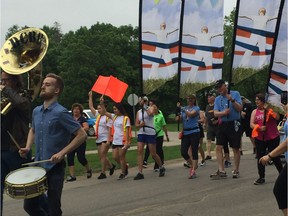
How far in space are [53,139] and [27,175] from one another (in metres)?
0.43

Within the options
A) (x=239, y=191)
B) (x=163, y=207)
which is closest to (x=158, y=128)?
(x=239, y=191)

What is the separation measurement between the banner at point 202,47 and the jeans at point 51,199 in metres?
6.04

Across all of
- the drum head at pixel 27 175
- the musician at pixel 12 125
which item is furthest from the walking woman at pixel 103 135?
the drum head at pixel 27 175

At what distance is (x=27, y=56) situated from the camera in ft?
18.8

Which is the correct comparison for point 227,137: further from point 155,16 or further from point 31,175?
point 31,175

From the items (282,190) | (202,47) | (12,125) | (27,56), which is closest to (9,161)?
(12,125)

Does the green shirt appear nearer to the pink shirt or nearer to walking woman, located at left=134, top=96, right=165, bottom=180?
walking woman, located at left=134, top=96, right=165, bottom=180

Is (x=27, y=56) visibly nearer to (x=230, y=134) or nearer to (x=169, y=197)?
(x=169, y=197)

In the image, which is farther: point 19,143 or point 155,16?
point 155,16

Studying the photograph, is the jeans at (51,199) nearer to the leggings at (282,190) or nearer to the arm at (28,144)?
the arm at (28,144)

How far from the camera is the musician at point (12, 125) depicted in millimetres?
5207

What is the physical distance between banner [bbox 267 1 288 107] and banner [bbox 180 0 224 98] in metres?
2.07

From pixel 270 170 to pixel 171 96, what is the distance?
4576 centimetres

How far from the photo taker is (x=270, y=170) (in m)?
10.3
